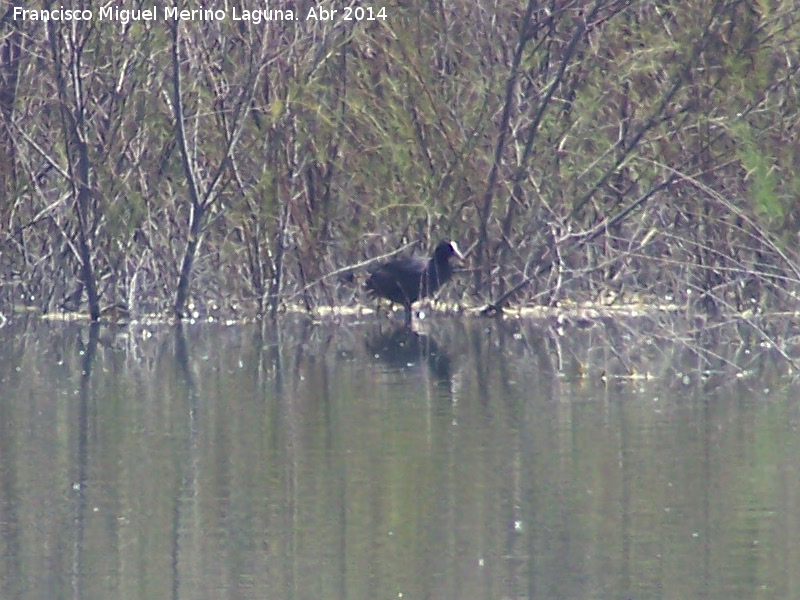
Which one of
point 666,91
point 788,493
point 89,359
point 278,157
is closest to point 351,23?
point 278,157

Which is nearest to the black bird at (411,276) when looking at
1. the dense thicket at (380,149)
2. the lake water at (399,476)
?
the dense thicket at (380,149)

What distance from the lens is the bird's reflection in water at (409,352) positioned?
43.4 feet

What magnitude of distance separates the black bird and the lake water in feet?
10.7

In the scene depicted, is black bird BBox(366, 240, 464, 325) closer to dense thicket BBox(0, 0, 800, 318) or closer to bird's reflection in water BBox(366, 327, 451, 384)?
dense thicket BBox(0, 0, 800, 318)

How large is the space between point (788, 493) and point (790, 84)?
33.3 feet

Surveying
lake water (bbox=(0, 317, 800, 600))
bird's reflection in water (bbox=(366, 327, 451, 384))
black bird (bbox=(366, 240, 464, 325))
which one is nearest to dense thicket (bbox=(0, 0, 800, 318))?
black bird (bbox=(366, 240, 464, 325))

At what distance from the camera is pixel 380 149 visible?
18.5 meters

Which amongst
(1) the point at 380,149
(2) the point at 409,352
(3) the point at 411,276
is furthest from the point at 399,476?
(1) the point at 380,149

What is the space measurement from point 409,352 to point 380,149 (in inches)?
178

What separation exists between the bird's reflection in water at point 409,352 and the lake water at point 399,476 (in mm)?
82

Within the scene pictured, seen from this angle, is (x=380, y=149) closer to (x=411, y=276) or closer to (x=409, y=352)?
(x=411, y=276)

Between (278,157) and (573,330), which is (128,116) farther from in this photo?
(573,330)

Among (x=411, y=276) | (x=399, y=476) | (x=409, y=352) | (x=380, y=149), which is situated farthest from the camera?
(x=380, y=149)

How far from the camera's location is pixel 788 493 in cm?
785
